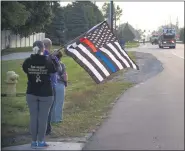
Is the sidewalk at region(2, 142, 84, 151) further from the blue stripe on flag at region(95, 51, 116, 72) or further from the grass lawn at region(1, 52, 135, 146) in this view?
the blue stripe on flag at region(95, 51, 116, 72)

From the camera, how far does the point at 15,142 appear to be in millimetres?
7039

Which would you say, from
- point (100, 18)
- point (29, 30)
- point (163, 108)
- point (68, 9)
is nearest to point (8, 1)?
point (29, 30)

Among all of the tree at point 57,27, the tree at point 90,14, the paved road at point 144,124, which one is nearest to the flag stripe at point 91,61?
the paved road at point 144,124

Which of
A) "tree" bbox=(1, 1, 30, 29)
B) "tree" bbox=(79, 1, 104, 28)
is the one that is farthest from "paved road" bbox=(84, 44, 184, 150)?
"tree" bbox=(79, 1, 104, 28)

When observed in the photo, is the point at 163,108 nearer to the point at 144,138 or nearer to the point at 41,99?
the point at 144,138

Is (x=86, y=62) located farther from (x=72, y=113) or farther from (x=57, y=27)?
(x=57, y=27)

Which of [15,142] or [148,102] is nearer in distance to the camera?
[15,142]

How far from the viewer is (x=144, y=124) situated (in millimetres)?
8500

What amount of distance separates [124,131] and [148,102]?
4.03 m

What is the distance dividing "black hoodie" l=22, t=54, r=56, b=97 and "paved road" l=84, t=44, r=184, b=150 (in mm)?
1116

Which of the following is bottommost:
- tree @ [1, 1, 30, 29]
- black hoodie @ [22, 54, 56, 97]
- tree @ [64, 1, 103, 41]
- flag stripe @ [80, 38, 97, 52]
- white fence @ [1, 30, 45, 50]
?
black hoodie @ [22, 54, 56, 97]

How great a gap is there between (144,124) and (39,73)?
280 cm

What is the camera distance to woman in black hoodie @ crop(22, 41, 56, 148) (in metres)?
6.61

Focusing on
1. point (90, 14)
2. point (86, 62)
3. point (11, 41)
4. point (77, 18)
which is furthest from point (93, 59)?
point (90, 14)
